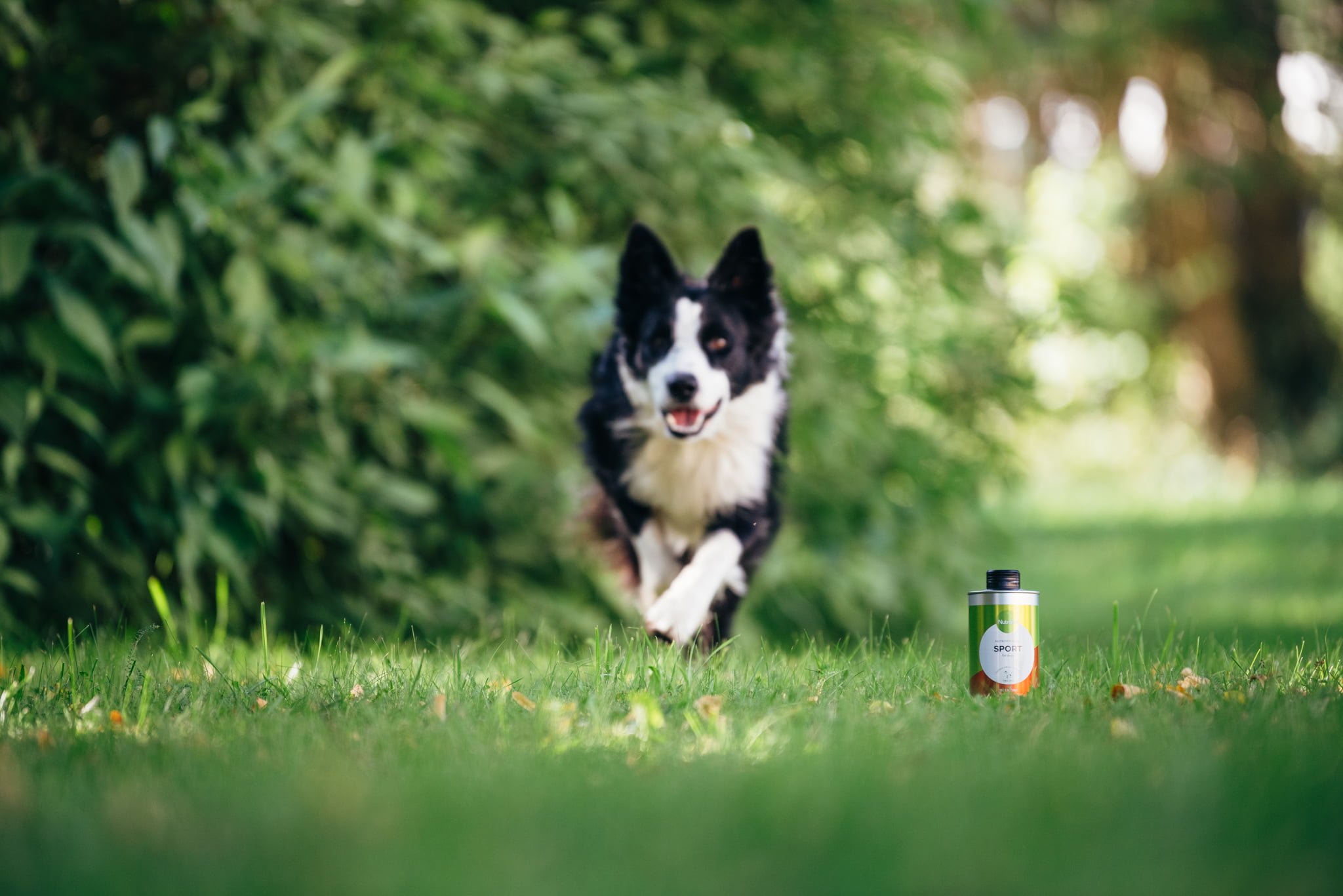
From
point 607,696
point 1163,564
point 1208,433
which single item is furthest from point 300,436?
point 1208,433

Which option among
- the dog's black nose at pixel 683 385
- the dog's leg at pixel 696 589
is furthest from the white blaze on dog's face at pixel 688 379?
the dog's leg at pixel 696 589

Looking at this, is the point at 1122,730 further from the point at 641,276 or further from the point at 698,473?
the point at 641,276

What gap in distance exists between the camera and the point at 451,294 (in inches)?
179

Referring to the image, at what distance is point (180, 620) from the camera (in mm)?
4449

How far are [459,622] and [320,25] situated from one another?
242 centimetres

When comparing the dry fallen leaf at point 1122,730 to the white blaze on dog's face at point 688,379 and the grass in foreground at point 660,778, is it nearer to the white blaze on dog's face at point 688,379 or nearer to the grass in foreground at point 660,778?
the grass in foreground at point 660,778

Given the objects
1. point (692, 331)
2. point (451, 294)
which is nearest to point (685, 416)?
point (692, 331)

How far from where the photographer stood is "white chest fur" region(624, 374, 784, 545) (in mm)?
3545

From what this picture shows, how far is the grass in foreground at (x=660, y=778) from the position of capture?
1.65 meters

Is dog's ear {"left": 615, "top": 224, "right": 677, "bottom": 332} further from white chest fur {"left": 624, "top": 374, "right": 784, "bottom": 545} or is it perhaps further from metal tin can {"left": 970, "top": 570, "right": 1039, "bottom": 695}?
metal tin can {"left": 970, "top": 570, "right": 1039, "bottom": 695}

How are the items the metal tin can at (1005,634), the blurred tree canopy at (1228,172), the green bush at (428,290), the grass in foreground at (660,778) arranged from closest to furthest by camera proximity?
the grass in foreground at (660,778), the metal tin can at (1005,634), the green bush at (428,290), the blurred tree canopy at (1228,172)

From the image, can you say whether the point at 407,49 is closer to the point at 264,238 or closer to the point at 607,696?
the point at 264,238

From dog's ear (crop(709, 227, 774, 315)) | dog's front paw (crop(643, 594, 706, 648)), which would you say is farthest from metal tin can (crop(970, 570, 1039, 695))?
dog's ear (crop(709, 227, 774, 315))

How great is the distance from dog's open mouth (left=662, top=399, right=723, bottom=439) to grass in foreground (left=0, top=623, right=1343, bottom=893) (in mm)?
587
